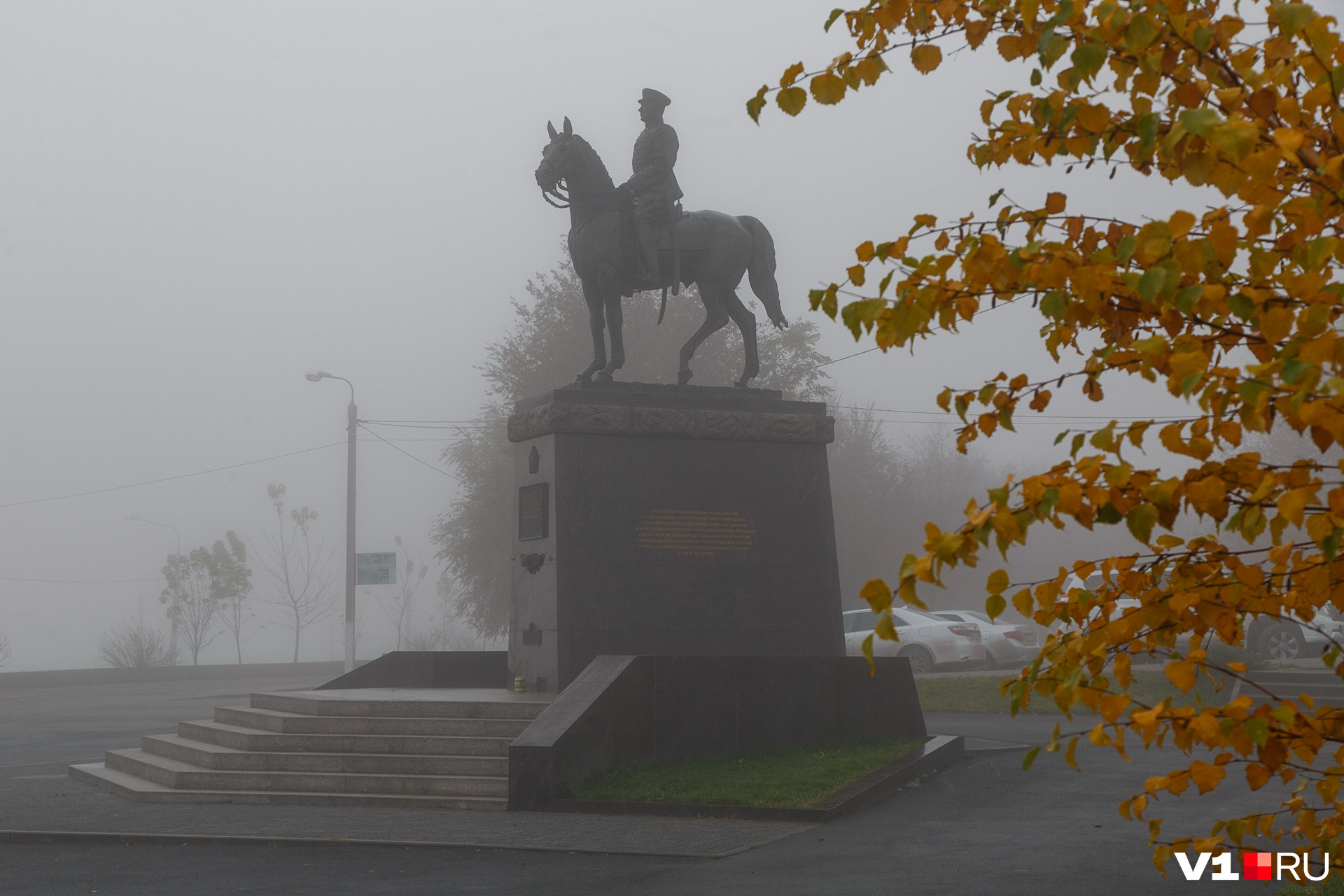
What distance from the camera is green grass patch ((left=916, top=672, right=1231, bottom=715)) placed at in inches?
687

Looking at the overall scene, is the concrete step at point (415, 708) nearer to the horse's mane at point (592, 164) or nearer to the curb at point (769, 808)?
the curb at point (769, 808)

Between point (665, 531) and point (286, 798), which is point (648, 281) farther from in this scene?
point (286, 798)

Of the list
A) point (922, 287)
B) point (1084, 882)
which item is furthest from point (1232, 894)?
point (922, 287)

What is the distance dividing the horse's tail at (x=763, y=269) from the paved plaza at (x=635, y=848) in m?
5.72

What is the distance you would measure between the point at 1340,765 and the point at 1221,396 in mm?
→ 957

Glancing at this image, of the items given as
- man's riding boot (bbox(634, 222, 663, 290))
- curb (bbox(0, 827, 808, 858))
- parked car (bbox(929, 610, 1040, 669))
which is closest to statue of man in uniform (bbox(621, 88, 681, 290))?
man's riding boot (bbox(634, 222, 663, 290))

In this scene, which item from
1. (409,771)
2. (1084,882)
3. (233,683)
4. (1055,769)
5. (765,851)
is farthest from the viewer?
(233,683)

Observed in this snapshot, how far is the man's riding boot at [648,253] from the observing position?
14.0 metres

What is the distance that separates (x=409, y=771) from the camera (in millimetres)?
10586

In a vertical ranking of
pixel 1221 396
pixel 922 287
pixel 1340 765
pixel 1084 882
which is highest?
pixel 922 287

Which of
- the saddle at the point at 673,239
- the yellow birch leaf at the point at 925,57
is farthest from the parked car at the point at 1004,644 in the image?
the yellow birch leaf at the point at 925,57

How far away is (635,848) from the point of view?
8148 millimetres

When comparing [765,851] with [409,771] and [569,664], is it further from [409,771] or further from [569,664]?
[569,664]

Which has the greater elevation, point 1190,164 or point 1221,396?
point 1190,164
